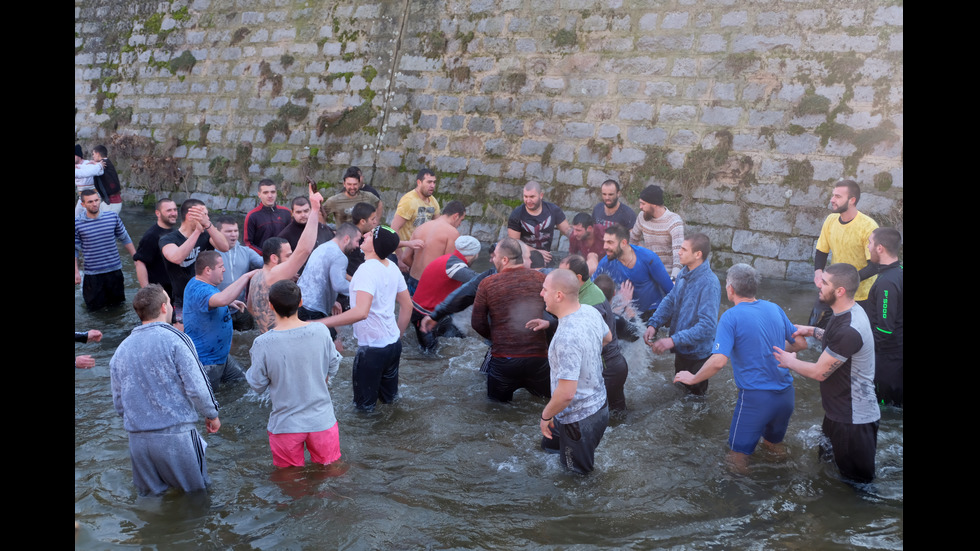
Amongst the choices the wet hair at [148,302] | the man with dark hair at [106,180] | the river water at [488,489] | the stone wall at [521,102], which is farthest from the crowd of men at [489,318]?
the man with dark hair at [106,180]

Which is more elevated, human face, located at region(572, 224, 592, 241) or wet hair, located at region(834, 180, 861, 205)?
wet hair, located at region(834, 180, 861, 205)

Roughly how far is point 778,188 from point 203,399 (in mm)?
8241

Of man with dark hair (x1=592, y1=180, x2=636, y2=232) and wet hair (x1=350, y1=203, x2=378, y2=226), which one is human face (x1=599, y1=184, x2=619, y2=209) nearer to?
man with dark hair (x1=592, y1=180, x2=636, y2=232)

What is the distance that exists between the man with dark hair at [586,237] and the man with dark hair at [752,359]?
3.30m

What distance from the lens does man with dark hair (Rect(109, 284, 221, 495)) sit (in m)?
4.43

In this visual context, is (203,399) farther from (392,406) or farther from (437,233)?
(437,233)

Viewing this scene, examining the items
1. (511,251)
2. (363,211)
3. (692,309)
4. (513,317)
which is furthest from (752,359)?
(363,211)

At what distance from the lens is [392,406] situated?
659 centimetres

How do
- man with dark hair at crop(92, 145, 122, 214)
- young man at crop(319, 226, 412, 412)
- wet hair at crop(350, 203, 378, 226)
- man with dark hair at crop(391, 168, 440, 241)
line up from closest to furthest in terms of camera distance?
young man at crop(319, 226, 412, 412) → wet hair at crop(350, 203, 378, 226) → man with dark hair at crop(391, 168, 440, 241) → man with dark hair at crop(92, 145, 122, 214)

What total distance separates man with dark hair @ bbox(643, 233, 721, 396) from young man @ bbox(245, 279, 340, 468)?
2.69m

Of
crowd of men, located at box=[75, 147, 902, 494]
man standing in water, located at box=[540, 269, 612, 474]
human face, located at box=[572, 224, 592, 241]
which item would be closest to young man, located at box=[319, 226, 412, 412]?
crowd of men, located at box=[75, 147, 902, 494]

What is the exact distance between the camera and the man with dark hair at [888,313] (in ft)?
19.3

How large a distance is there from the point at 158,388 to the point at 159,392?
1.0 inches

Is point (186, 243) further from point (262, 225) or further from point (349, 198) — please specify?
point (349, 198)
